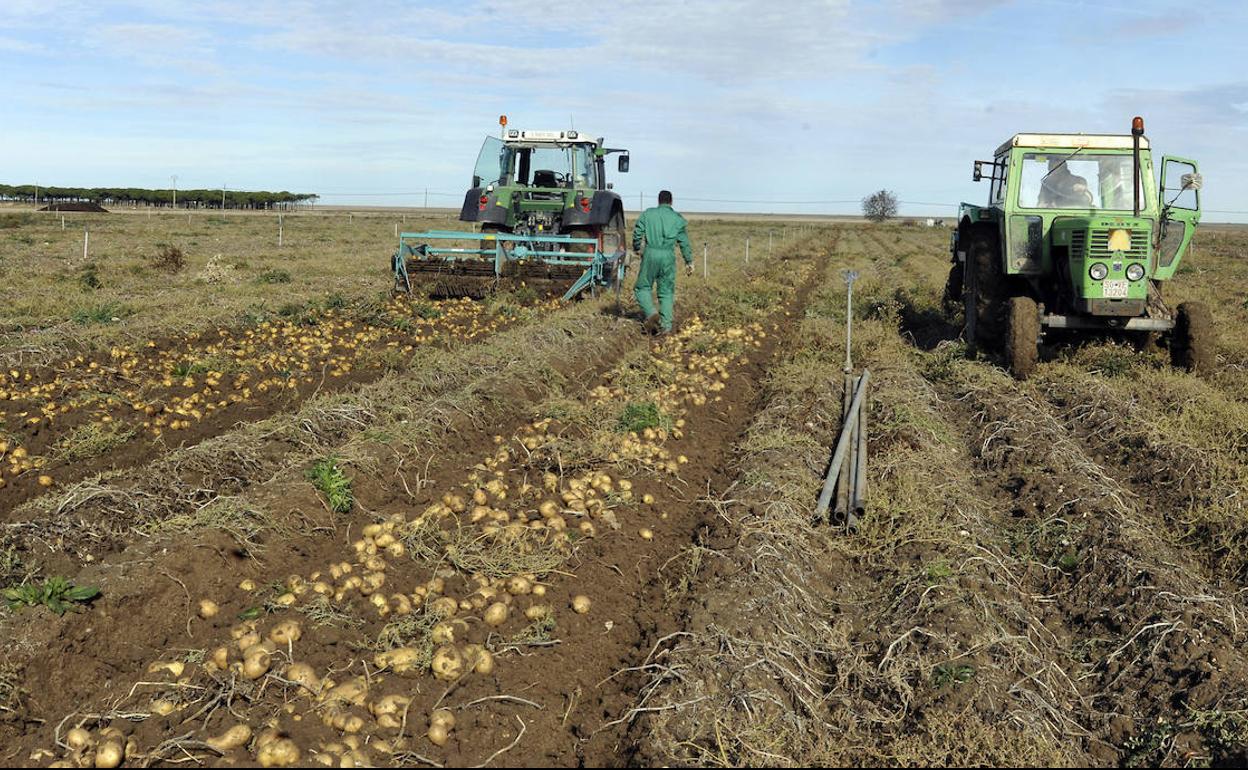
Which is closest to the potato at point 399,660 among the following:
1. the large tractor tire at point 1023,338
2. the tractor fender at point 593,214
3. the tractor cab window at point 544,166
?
the large tractor tire at point 1023,338

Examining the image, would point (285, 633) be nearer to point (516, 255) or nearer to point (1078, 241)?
point (1078, 241)

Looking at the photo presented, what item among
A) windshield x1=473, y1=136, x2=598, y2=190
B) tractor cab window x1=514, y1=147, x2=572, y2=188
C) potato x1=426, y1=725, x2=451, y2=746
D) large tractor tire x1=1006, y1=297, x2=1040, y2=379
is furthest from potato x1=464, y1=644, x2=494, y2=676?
tractor cab window x1=514, y1=147, x2=572, y2=188

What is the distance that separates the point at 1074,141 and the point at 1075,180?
455 mm

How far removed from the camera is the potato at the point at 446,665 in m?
4.26

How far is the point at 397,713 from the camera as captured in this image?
391cm

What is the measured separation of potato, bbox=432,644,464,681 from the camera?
14.0 ft

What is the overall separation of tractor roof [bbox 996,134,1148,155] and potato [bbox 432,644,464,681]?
31.5 ft

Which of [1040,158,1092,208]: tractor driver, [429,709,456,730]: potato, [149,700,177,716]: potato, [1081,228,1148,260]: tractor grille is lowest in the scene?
[429,709,456,730]: potato

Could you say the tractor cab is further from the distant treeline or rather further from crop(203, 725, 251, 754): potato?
the distant treeline

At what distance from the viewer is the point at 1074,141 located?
11094mm

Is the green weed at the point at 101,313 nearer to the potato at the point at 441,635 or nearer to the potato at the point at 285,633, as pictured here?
the potato at the point at 285,633

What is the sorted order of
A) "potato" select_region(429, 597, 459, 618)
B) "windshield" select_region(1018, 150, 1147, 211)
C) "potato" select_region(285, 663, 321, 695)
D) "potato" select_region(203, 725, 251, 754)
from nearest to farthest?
"potato" select_region(203, 725, 251, 754), "potato" select_region(285, 663, 321, 695), "potato" select_region(429, 597, 459, 618), "windshield" select_region(1018, 150, 1147, 211)

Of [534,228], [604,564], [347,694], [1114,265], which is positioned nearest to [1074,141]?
[1114,265]

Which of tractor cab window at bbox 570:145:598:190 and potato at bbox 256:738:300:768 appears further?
tractor cab window at bbox 570:145:598:190
